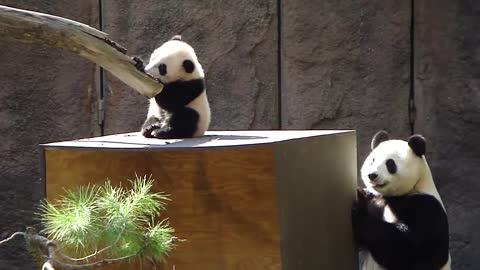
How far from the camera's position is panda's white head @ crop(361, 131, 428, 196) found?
4.36 metres

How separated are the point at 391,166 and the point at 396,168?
2cm

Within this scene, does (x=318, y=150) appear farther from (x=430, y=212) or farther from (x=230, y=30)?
(x=230, y=30)

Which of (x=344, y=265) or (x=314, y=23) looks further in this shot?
(x=314, y=23)

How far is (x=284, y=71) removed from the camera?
5.82 metres

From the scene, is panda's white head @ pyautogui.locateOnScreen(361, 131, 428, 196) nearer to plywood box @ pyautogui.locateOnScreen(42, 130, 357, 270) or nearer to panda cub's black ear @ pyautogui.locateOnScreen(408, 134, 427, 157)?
panda cub's black ear @ pyautogui.locateOnScreen(408, 134, 427, 157)

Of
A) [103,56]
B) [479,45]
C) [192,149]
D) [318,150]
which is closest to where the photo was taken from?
[192,149]

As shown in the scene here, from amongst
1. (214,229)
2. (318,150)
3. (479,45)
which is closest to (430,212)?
(318,150)

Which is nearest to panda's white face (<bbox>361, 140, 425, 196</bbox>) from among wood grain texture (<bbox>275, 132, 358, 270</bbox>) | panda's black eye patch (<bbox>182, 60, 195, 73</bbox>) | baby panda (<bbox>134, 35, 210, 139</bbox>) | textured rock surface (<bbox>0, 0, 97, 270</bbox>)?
wood grain texture (<bbox>275, 132, 358, 270</bbox>)

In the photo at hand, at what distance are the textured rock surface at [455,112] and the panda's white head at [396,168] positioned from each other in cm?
121

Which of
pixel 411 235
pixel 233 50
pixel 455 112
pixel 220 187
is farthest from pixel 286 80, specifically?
pixel 220 187

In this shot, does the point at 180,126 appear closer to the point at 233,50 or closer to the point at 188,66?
the point at 188,66

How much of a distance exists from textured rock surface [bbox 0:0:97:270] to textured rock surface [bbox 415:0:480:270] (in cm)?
210

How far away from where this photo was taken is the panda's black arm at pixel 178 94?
417cm

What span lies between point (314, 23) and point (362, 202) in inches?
63.5
